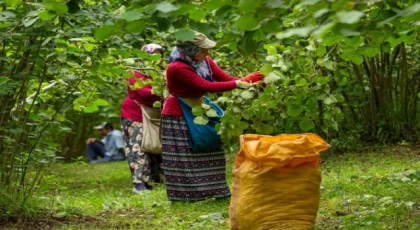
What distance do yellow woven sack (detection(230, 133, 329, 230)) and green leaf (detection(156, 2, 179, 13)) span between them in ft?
5.43

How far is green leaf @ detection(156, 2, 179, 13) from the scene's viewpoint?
318cm

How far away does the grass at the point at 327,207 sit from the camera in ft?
17.5

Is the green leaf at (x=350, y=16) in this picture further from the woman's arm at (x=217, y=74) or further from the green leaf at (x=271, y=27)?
the woman's arm at (x=217, y=74)

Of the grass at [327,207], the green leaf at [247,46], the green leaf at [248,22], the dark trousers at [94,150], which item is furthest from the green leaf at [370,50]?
the dark trousers at [94,150]

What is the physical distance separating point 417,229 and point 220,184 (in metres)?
2.44

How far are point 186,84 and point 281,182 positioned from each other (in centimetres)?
193

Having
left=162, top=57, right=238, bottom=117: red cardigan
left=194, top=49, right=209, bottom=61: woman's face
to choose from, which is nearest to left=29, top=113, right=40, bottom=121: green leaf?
left=162, top=57, right=238, bottom=117: red cardigan

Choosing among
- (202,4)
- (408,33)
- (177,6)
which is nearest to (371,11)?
(408,33)

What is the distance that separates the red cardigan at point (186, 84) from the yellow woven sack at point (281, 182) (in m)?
1.47

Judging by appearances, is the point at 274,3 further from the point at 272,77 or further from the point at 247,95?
the point at 247,95

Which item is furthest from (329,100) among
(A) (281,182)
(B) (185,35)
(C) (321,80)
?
(B) (185,35)

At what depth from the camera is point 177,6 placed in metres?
3.28

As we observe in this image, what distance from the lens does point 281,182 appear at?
15.8 feet

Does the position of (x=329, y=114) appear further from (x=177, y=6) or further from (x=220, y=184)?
(x=177, y=6)
